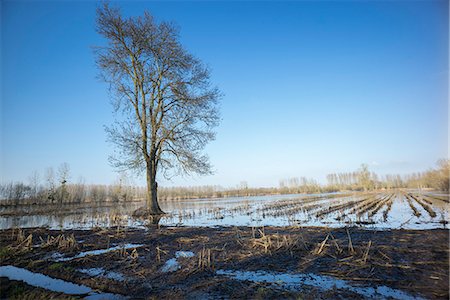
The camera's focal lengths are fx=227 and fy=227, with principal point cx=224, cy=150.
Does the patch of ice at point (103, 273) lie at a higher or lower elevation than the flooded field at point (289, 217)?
higher

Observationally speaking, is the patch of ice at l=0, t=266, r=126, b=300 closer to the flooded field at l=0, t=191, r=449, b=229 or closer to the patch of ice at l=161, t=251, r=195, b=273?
the patch of ice at l=161, t=251, r=195, b=273

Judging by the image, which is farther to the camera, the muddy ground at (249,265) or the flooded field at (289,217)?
the flooded field at (289,217)

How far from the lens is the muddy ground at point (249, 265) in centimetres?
369

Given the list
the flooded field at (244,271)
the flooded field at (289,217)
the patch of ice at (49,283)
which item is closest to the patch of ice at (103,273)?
the flooded field at (244,271)

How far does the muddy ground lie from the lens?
12.1ft

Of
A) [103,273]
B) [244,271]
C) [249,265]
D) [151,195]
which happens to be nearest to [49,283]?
[103,273]

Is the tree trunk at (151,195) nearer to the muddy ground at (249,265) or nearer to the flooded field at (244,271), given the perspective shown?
the muddy ground at (249,265)

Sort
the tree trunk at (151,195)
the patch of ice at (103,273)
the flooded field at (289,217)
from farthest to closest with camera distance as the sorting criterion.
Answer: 1. the tree trunk at (151,195)
2. the flooded field at (289,217)
3. the patch of ice at (103,273)

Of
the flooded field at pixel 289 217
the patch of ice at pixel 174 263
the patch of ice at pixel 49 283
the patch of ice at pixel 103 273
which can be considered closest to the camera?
the patch of ice at pixel 49 283

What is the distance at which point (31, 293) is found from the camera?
378 cm

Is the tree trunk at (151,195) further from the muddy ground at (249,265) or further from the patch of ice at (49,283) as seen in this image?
the patch of ice at (49,283)

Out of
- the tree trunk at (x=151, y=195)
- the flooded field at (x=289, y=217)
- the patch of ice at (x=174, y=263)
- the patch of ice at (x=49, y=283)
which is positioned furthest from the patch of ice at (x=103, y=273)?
the tree trunk at (x=151, y=195)

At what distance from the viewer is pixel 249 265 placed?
4988 millimetres

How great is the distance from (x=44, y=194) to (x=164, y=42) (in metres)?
50.0
